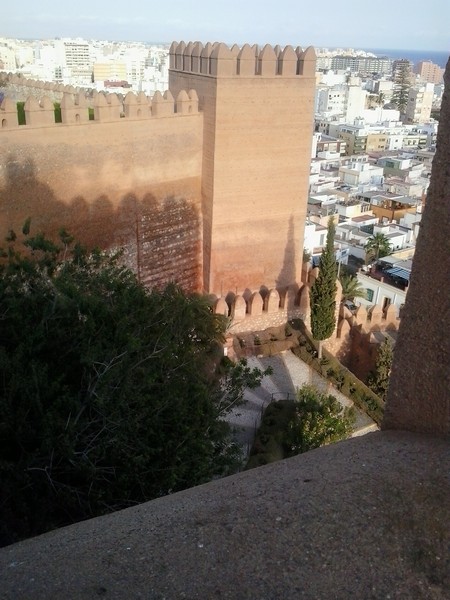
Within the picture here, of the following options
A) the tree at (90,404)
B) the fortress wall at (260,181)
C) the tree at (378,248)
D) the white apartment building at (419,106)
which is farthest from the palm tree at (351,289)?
the white apartment building at (419,106)

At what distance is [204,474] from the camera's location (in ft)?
16.1

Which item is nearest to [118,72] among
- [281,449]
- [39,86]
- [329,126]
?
[329,126]

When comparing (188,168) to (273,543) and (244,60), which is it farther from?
(273,543)

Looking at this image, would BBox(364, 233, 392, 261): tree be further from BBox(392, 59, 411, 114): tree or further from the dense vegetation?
BBox(392, 59, 411, 114): tree

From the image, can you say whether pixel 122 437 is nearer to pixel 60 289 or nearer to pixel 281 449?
pixel 60 289

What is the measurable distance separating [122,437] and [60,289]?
144 cm

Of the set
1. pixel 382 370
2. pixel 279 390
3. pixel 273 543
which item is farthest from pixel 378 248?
pixel 273 543

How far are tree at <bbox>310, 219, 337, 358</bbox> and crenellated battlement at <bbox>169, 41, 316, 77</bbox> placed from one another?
2.63 m

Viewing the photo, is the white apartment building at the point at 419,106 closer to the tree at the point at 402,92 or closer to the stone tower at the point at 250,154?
the tree at the point at 402,92

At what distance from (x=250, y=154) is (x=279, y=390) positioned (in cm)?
366

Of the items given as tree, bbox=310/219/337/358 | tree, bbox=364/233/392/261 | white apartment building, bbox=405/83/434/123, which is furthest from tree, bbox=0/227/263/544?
white apartment building, bbox=405/83/434/123

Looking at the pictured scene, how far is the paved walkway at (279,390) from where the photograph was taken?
8.57 metres

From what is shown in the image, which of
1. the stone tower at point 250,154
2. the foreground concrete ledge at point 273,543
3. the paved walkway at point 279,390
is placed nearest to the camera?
the foreground concrete ledge at point 273,543

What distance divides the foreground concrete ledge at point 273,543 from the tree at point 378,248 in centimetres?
1794
